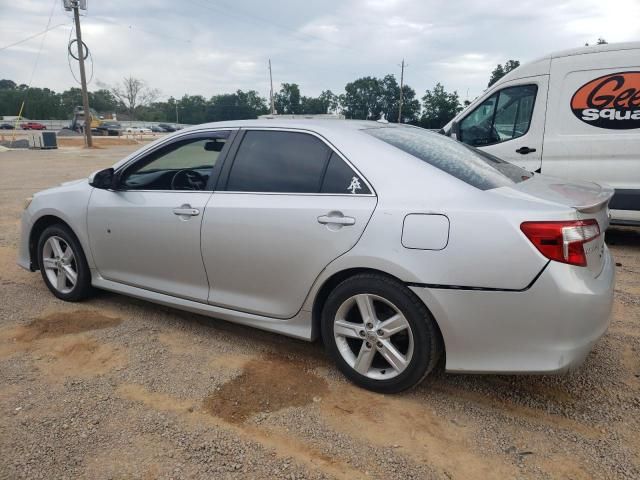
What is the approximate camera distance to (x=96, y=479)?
2105 mm

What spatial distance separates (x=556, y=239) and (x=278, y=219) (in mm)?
1483

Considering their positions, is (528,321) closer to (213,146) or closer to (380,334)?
(380,334)

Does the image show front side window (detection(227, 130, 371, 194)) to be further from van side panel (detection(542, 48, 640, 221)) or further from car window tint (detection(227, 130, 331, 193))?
van side panel (detection(542, 48, 640, 221))

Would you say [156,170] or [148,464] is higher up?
[156,170]

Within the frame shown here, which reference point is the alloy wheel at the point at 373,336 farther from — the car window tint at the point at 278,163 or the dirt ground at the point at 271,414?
the car window tint at the point at 278,163

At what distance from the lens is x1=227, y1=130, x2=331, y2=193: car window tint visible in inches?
114

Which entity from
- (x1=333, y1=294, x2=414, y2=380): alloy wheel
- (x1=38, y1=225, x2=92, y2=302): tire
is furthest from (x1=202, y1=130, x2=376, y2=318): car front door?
(x1=38, y1=225, x2=92, y2=302): tire

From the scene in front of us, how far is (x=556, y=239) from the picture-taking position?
221 centimetres

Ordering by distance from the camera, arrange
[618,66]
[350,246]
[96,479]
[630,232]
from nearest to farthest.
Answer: [96,479], [350,246], [618,66], [630,232]

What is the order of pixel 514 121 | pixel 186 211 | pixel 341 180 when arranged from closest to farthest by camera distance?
pixel 341 180 → pixel 186 211 → pixel 514 121

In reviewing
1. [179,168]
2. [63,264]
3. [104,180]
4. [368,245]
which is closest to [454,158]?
[368,245]

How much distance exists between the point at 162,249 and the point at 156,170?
3.15 feet

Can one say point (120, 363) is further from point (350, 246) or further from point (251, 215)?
point (350, 246)

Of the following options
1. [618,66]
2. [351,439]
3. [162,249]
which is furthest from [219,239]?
[618,66]
